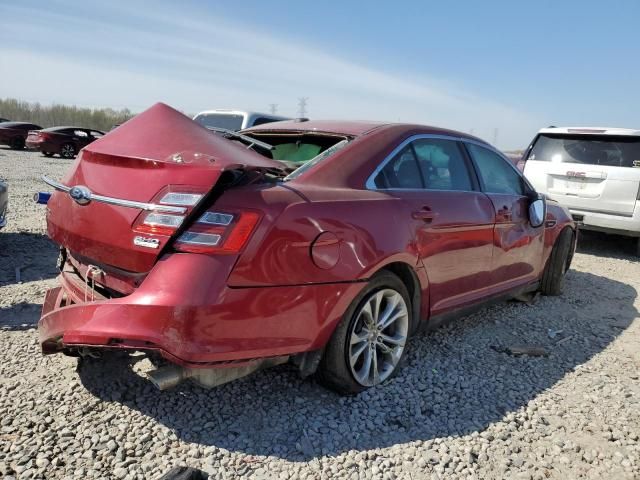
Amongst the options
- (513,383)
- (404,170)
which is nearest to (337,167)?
(404,170)

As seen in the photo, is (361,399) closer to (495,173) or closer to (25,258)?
(495,173)

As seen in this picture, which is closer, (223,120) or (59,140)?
(223,120)

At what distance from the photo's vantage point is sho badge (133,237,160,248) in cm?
229

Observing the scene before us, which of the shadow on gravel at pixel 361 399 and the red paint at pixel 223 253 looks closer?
the red paint at pixel 223 253

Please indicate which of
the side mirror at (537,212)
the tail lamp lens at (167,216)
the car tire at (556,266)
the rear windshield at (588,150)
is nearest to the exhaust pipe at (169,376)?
the tail lamp lens at (167,216)

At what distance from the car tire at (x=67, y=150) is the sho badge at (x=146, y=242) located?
2232cm

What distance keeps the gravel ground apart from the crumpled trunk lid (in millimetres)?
813

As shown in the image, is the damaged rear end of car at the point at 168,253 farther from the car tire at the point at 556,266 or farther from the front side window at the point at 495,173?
the car tire at the point at 556,266

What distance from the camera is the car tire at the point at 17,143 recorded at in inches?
984

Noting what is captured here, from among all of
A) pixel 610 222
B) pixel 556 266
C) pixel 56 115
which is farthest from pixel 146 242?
pixel 56 115

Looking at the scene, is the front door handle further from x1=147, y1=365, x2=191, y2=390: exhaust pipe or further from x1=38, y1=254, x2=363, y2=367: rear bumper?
x1=147, y1=365, x2=191, y2=390: exhaust pipe

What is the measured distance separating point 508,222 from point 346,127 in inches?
62.0

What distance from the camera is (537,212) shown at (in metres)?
4.41

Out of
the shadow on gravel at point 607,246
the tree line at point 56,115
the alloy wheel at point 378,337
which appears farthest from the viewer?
the tree line at point 56,115
